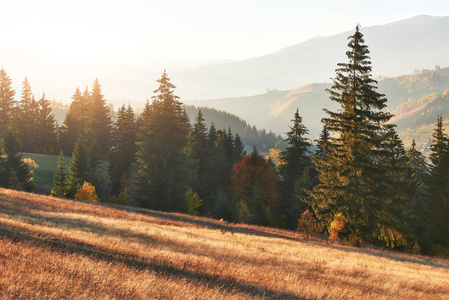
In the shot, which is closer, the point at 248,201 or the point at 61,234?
the point at 61,234

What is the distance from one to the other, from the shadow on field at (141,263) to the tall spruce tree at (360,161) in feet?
67.4

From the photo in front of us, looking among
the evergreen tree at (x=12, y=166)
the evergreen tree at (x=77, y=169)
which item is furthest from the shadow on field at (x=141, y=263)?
the evergreen tree at (x=12, y=166)

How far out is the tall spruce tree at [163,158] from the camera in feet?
146

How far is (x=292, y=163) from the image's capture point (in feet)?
188

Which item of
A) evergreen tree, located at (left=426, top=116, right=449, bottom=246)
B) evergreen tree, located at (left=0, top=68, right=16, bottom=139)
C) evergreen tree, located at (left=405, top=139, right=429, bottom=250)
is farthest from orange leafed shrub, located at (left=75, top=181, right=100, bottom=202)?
evergreen tree, located at (left=0, top=68, right=16, bottom=139)

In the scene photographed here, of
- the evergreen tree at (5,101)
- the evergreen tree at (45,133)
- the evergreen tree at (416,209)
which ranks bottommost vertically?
the evergreen tree at (416,209)

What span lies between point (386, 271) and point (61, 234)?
14098mm

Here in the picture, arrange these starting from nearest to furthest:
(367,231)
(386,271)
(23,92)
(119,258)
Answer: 1. (119,258)
2. (386,271)
3. (367,231)
4. (23,92)

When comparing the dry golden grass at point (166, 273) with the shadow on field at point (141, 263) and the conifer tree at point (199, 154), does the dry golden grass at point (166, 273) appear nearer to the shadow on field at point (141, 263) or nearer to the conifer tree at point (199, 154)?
the shadow on field at point (141, 263)

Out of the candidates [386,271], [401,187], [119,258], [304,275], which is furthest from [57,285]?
[401,187]

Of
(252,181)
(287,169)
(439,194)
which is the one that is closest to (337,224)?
(439,194)

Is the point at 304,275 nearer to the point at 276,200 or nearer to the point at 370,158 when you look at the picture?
the point at 370,158

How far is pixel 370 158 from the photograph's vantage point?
29.4 meters

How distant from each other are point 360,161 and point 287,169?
1173 inches
